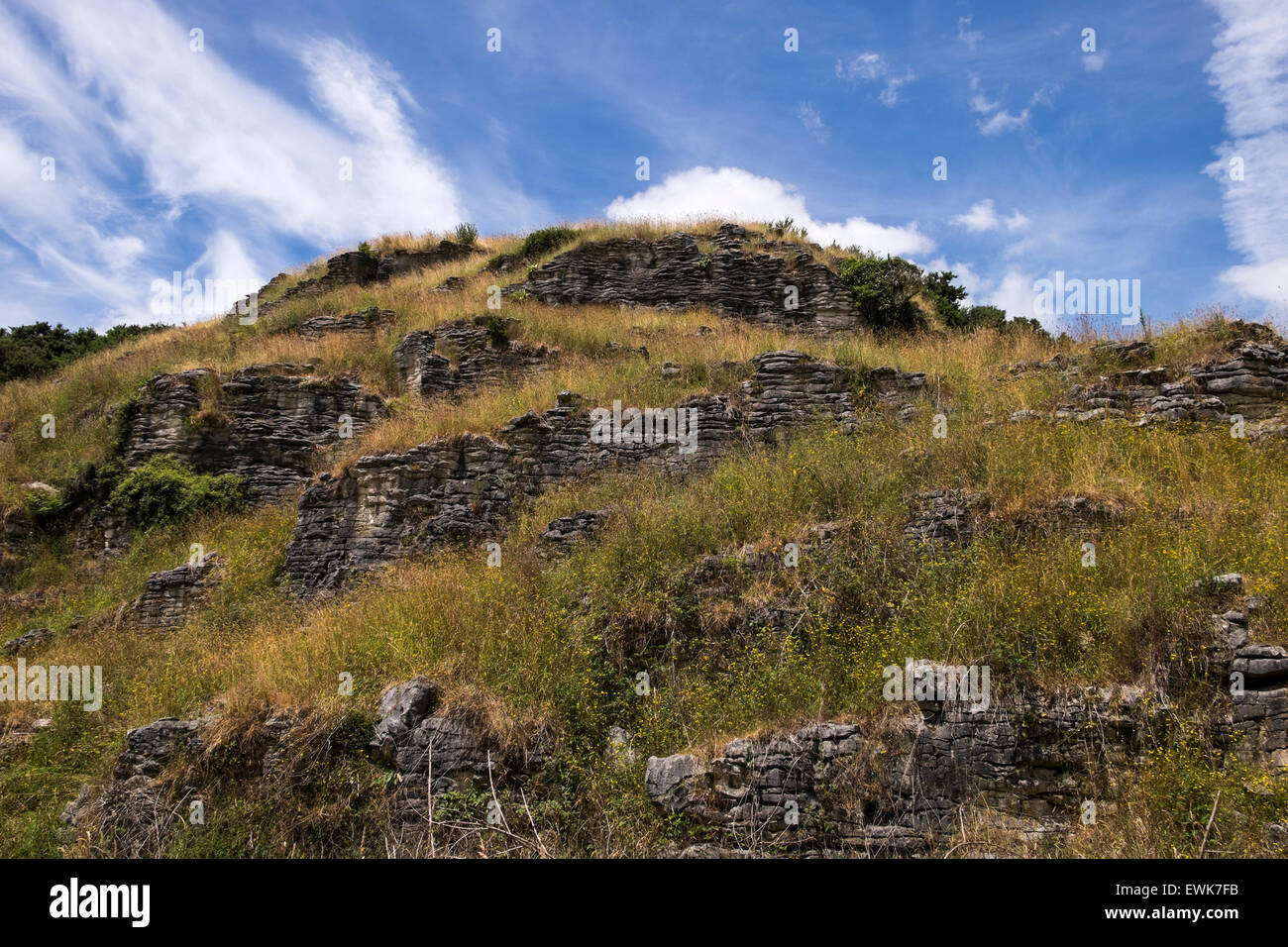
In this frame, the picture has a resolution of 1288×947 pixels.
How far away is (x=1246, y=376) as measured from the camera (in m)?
10.3

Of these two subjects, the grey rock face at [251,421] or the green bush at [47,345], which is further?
the green bush at [47,345]

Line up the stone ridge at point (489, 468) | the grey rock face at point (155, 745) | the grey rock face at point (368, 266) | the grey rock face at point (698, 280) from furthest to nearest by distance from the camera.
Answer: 1. the grey rock face at point (368, 266)
2. the grey rock face at point (698, 280)
3. the stone ridge at point (489, 468)
4. the grey rock face at point (155, 745)

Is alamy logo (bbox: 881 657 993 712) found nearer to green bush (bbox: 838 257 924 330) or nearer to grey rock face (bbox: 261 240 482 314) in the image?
green bush (bbox: 838 257 924 330)

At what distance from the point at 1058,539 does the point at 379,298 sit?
21008 millimetres

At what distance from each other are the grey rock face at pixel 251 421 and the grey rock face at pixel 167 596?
3.42 meters

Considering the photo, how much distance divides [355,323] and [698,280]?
10.6 metres

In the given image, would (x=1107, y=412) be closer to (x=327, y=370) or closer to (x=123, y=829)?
(x=123, y=829)

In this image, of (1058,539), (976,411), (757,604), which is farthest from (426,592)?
(976,411)

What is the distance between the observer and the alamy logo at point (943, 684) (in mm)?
6355

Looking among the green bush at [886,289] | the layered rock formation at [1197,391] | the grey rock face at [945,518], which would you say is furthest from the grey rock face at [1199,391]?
the green bush at [886,289]

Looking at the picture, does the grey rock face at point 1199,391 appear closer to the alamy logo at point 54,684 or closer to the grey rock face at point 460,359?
the grey rock face at point 460,359

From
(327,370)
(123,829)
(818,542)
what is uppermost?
(327,370)

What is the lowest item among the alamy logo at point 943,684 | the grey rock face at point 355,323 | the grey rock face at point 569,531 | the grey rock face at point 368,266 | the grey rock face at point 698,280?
the alamy logo at point 943,684

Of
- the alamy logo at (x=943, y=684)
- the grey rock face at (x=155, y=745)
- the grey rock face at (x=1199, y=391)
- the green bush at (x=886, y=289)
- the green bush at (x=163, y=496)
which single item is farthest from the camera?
the green bush at (x=886, y=289)
